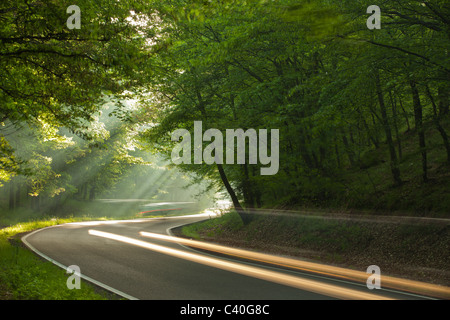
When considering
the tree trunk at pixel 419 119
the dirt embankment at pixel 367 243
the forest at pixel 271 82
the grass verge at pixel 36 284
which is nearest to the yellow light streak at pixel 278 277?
the dirt embankment at pixel 367 243

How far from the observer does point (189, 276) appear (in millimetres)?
7883

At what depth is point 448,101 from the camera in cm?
882

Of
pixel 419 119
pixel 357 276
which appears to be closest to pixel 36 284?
pixel 357 276

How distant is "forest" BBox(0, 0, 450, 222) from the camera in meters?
7.09

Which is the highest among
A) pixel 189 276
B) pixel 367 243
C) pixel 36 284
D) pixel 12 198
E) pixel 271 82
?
pixel 271 82

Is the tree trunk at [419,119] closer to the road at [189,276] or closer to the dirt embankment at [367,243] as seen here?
the dirt embankment at [367,243]

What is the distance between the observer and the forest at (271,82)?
23.3 feet

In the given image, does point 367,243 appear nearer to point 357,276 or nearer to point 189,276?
point 357,276

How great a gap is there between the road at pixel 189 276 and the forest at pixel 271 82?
3.57 m

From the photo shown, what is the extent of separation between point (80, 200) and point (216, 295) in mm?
39682

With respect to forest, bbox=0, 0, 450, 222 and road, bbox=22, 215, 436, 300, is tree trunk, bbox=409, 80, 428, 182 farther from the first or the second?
road, bbox=22, 215, 436, 300

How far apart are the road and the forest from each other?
140 inches

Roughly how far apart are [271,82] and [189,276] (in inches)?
326

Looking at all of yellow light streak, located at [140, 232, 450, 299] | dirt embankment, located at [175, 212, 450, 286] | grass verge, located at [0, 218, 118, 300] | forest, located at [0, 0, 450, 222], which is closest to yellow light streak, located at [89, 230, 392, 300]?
yellow light streak, located at [140, 232, 450, 299]
